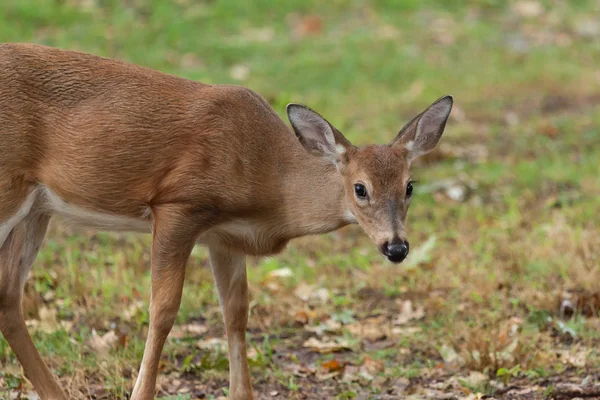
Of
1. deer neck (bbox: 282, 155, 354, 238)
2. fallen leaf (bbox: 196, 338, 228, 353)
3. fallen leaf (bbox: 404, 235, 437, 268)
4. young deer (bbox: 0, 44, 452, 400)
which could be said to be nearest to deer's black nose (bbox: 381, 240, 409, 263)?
young deer (bbox: 0, 44, 452, 400)

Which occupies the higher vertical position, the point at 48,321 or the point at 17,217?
the point at 17,217

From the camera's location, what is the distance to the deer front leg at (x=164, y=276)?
18.1ft

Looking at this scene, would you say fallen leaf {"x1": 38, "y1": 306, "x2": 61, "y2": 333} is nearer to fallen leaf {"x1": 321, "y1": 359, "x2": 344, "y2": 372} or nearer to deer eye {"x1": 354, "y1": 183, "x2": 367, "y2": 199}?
fallen leaf {"x1": 321, "y1": 359, "x2": 344, "y2": 372}

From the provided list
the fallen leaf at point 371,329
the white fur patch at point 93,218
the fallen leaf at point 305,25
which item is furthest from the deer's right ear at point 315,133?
the fallen leaf at point 305,25

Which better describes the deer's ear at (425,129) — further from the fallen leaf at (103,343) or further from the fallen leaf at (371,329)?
the fallen leaf at (103,343)

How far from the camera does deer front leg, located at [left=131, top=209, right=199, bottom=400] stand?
5523 mm

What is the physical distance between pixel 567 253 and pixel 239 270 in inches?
106

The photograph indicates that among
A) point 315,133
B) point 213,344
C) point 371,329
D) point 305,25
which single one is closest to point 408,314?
point 371,329

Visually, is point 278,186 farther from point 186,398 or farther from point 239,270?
point 186,398

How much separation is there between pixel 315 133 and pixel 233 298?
1076 mm

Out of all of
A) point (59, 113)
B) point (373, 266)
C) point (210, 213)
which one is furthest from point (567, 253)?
point (59, 113)

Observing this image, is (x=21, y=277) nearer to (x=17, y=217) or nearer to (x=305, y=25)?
(x=17, y=217)

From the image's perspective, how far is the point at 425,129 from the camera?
5.88 metres

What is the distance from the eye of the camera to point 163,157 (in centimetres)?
567
